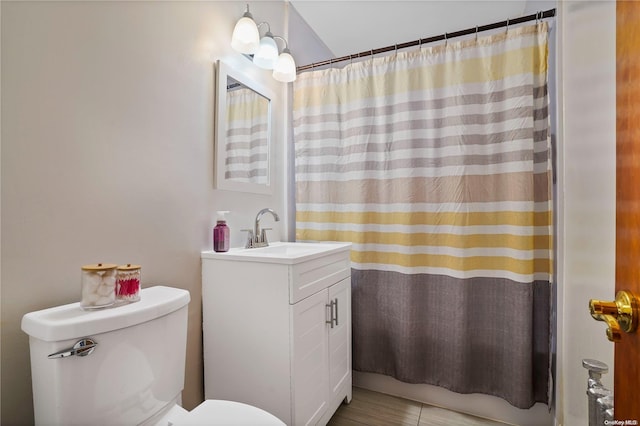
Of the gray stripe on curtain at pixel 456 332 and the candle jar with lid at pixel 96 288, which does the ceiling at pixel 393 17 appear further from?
the candle jar with lid at pixel 96 288

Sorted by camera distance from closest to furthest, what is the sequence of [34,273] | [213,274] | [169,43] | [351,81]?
[34,273] < [169,43] < [213,274] < [351,81]

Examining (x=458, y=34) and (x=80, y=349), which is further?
(x=458, y=34)

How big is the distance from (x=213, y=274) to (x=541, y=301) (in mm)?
1643

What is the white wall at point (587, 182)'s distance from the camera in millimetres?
686

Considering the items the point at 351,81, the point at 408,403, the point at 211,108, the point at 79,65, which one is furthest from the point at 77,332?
the point at 351,81

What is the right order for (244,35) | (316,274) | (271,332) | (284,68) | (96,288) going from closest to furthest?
(96,288)
(271,332)
(316,274)
(244,35)
(284,68)

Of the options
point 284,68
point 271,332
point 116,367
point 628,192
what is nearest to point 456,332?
point 271,332

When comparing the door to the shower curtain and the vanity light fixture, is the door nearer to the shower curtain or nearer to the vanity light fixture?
the shower curtain

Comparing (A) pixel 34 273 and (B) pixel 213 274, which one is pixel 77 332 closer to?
(A) pixel 34 273

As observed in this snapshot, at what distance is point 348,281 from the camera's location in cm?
177

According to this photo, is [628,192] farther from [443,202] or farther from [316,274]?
[443,202]

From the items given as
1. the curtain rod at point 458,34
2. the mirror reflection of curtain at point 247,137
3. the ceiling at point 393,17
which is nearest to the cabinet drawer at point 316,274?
the mirror reflection of curtain at point 247,137

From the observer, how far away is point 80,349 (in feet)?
2.43

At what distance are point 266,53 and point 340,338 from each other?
163 cm
